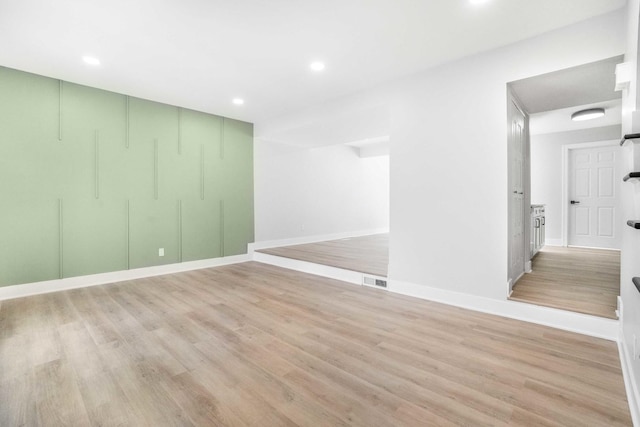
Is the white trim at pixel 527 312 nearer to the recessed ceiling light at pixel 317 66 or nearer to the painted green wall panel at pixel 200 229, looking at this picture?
the recessed ceiling light at pixel 317 66

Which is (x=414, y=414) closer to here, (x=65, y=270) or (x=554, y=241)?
(x=65, y=270)

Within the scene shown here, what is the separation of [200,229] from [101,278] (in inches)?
62.3

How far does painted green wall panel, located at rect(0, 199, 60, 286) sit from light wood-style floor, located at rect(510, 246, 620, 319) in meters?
5.55

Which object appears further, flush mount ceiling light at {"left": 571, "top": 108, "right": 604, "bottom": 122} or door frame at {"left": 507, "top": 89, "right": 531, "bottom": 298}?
flush mount ceiling light at {"left": 571, "top": 108, "right": 604, "bottom": 122}

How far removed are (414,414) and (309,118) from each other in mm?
4262

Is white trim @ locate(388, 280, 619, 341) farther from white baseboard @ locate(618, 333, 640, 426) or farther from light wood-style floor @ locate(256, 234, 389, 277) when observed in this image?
light wood-style floor @ locate(256, 234, 389, 277)

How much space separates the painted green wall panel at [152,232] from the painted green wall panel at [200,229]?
0.16 meters

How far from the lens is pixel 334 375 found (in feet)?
6.31

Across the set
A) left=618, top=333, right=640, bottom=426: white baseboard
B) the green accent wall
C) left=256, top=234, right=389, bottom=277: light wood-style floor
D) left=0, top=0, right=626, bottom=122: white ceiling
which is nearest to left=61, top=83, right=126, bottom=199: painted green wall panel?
the green accent wall

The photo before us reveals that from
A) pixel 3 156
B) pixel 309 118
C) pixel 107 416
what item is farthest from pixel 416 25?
pixel 3 156

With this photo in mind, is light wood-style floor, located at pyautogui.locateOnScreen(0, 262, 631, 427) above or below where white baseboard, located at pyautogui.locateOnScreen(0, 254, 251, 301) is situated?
below

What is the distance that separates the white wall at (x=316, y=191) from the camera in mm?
6305

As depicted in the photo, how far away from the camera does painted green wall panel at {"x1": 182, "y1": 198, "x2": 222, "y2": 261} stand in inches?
199

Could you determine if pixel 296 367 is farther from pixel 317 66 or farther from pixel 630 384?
pixel 317 66
